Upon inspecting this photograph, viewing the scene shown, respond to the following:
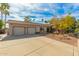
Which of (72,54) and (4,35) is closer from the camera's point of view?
(72,54)

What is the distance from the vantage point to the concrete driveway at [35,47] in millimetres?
6586

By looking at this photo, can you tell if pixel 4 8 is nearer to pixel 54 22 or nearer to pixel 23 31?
pixel 23 31

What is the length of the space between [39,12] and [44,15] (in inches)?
7.8

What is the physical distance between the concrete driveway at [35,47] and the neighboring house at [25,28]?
0.81 ft

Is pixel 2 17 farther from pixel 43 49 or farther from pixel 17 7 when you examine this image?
pixel 43 49

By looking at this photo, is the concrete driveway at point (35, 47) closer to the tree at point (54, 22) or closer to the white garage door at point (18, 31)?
the white garage door at point (18, 31)

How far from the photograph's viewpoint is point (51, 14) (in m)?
6.71

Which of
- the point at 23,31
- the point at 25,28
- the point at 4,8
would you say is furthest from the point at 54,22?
the point at 4,8

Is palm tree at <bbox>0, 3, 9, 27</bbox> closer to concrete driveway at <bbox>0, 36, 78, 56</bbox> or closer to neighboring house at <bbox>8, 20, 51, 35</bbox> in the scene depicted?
neighboring house at <bbox>8, 20, 51, 35</bbox>

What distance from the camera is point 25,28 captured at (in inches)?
275

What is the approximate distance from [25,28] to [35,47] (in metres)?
0.77

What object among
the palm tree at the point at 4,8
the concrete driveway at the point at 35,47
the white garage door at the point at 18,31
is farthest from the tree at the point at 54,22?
the palm tree at the point at 4,8

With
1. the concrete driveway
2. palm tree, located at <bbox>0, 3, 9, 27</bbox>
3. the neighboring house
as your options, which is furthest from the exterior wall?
palm tree, located at <bbox>0, 3, 9, 27</bbox>

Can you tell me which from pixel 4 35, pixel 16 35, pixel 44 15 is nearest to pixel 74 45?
pixel 44 15
